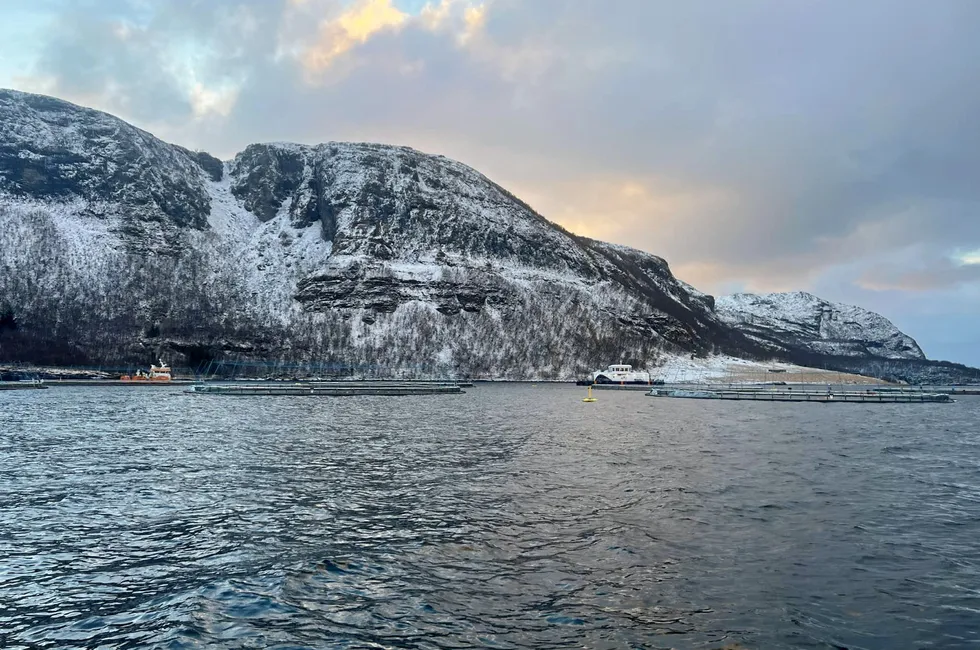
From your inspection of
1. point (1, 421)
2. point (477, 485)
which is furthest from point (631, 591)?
point (1, 421)

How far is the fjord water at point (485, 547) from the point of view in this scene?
1326 cm

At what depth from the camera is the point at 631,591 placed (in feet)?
50.4

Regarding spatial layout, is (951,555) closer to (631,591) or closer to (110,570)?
(631,591)

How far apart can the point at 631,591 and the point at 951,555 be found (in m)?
10.7

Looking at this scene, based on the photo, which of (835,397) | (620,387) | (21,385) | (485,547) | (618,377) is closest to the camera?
(485,547)

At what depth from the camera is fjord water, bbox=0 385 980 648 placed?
13.3 metres

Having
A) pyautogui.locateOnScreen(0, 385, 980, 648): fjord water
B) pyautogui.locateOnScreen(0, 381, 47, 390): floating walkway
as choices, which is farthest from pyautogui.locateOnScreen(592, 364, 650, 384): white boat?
pyautogui.locateOnScreen(0, 385, 980, 648): fjord water

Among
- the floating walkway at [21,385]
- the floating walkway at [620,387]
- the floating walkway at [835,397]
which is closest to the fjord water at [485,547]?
the floating walkway at [835,397]

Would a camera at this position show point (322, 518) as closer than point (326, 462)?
Yes

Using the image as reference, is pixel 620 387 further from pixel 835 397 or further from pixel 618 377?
pixel 835 397

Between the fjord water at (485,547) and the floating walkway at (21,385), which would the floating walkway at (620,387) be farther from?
the floating walkway at (21,385)

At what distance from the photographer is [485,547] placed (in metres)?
18.8

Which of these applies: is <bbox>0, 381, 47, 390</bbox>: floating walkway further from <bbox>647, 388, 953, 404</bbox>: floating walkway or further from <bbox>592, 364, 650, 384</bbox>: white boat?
<bbox>592, 364, 650, 384</bbox>: white boat

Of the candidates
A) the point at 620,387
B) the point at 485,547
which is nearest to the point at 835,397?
the point at 620,387
